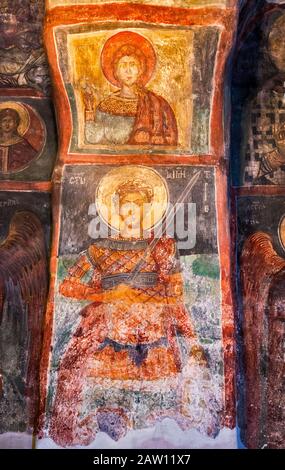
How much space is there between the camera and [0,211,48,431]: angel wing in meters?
7.04

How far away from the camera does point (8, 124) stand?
7.68m

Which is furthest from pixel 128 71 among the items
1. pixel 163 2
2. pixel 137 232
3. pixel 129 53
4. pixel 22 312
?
pixel 22 312

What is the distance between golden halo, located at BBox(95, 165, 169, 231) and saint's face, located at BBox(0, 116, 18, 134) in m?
1.07

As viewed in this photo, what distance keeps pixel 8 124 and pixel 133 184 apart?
136 cm

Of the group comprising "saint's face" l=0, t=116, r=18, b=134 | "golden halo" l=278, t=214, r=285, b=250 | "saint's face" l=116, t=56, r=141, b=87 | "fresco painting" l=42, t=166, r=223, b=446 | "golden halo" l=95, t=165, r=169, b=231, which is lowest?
"fresco painting" l=42, t=166, r=223, b=446

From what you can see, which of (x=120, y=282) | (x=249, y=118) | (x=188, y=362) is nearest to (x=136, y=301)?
(x=120, y=282)

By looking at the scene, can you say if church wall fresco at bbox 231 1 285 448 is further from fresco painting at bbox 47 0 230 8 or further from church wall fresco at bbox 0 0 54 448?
church wall fresco at bbox 0 0 54 448

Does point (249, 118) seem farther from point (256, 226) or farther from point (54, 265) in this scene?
point (54, 265)

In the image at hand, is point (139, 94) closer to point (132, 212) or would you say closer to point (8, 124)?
point (132, 212)

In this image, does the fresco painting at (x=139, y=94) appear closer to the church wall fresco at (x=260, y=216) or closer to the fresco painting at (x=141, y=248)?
the fresco painting at (x=141, y=248)

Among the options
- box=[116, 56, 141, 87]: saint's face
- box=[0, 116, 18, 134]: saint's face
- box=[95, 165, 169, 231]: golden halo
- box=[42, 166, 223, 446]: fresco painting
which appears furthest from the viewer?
box=[0, 116, 18, 134]: saint's face

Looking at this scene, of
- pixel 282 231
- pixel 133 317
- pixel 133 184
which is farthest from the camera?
pixel 282 231

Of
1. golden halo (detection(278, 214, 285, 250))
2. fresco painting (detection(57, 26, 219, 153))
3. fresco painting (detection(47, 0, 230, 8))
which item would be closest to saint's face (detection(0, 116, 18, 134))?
fresco painting (detection(57, 26, 219, 153))

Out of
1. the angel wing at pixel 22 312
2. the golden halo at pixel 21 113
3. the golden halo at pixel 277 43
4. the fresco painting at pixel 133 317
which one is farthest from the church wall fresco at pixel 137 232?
the golden halo at pixel 277 43
